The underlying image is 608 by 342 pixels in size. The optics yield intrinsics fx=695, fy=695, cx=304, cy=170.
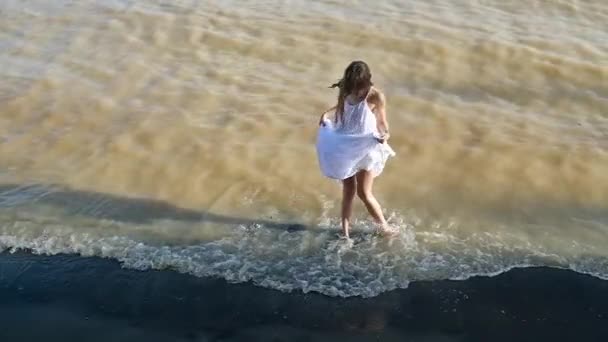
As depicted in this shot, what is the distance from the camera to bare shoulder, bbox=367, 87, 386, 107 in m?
5.45

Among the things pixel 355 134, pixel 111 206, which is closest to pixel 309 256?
pixel 355 134

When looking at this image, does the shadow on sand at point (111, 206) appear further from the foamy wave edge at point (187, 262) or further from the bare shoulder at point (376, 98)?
the bare shoulder at point (376, 98)

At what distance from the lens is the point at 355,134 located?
5.54m

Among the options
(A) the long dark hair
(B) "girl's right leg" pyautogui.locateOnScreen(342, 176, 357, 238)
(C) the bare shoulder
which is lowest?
(B) "girl's right leg" pyautogui.locateOnScreen(342, 176, 357, 238)

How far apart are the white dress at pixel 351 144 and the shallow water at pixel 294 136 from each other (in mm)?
739

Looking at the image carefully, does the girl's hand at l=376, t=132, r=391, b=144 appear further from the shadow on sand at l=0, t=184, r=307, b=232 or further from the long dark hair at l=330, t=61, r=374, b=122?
Result: the shadow on sand at l=0, t=184, r=307, b=232

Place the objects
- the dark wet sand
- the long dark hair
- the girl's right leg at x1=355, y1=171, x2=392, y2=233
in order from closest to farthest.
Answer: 1. the dark wet sand
2. the long dark hair
3. the girl's right leg at x1=355, y1=171, x2=392, y2=233

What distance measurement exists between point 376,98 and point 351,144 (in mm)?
414

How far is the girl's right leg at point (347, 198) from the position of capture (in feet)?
19.2

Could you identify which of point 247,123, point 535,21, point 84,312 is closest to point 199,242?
point 84,312

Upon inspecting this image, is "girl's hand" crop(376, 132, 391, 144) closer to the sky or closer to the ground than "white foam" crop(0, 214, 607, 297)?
closer to the sky

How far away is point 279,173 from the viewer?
7.14 meters

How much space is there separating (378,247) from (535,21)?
6318mm

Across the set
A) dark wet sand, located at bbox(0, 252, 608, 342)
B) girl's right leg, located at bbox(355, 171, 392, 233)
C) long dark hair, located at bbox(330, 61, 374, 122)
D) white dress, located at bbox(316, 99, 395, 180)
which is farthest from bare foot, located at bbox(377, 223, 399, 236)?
long dark hair, located at bbox(330, 61, 374, 122)
